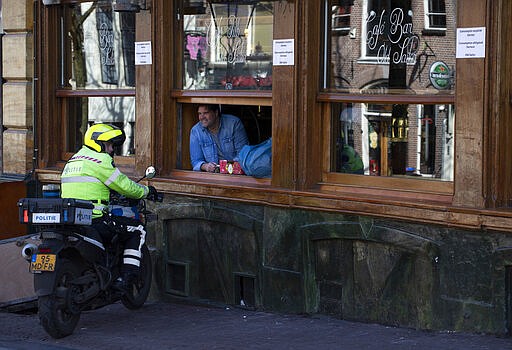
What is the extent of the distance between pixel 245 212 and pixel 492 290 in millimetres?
2756

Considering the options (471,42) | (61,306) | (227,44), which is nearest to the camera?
(471,42)

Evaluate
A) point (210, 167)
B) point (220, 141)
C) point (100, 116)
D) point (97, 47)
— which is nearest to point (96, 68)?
point (97, 47)

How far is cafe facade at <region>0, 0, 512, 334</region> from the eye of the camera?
28.2 ft

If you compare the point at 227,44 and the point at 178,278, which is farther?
the point at 178,278

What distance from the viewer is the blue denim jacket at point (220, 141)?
1103cm

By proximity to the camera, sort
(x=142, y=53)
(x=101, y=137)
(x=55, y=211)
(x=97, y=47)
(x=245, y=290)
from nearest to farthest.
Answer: (x=55, y=211) → (x=101, y=137) → (x=245, y=290) → (x=142, y=53) → (x=97, y=47)

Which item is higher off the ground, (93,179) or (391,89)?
(391,89)

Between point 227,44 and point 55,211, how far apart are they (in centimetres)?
290

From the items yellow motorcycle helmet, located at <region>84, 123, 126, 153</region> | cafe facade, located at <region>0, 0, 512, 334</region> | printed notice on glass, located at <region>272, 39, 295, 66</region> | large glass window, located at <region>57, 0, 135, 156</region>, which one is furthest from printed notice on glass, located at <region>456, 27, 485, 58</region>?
large glass window, located at <region>57, 0, 135, 156</region>

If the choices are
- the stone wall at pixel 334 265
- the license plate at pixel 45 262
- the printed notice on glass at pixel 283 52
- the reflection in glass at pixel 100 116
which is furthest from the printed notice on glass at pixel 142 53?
the license plate at pixel 45 262

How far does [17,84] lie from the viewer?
1282 centimetres

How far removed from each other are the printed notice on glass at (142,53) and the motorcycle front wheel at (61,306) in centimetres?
277

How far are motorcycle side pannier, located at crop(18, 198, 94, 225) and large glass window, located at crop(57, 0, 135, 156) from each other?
2923 mm

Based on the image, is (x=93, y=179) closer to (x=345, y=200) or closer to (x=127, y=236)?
(x=127, y=236)
